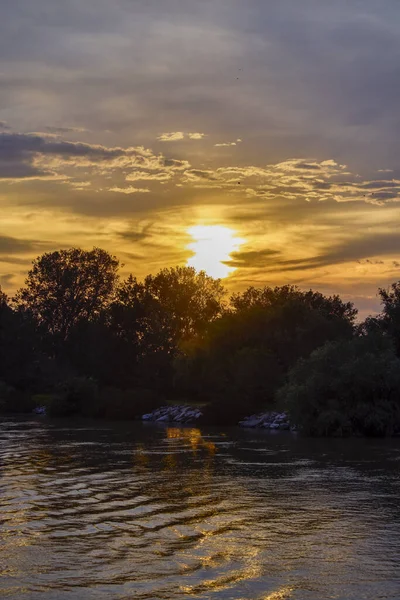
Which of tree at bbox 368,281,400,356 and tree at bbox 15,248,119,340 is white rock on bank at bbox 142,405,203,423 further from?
tree at bbox 15,248,119,340

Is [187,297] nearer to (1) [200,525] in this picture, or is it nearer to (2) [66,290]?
(2) [66,290]

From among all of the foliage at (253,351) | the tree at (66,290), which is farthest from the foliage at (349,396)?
the tree at (66,290)

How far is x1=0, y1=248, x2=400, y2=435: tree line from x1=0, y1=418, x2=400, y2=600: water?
13187 mm

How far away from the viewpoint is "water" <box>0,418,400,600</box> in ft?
49.1

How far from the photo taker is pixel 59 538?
1947 cm

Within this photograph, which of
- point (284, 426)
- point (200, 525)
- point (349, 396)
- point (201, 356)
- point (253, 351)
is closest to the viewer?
point (200, 525)

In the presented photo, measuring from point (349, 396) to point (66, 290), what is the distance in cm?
9408

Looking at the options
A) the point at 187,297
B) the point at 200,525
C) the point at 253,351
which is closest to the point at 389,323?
the point at 253,351

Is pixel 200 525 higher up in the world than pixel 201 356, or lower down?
lower down

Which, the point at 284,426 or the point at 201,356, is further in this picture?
the point at 201,356

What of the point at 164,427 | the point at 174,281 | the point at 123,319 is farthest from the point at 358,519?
the point at 174,281

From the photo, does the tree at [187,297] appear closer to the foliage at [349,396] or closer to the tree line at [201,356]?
the tree line at [201,356]

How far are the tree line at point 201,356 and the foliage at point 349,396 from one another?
0.27ft

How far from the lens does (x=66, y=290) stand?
142750mm
